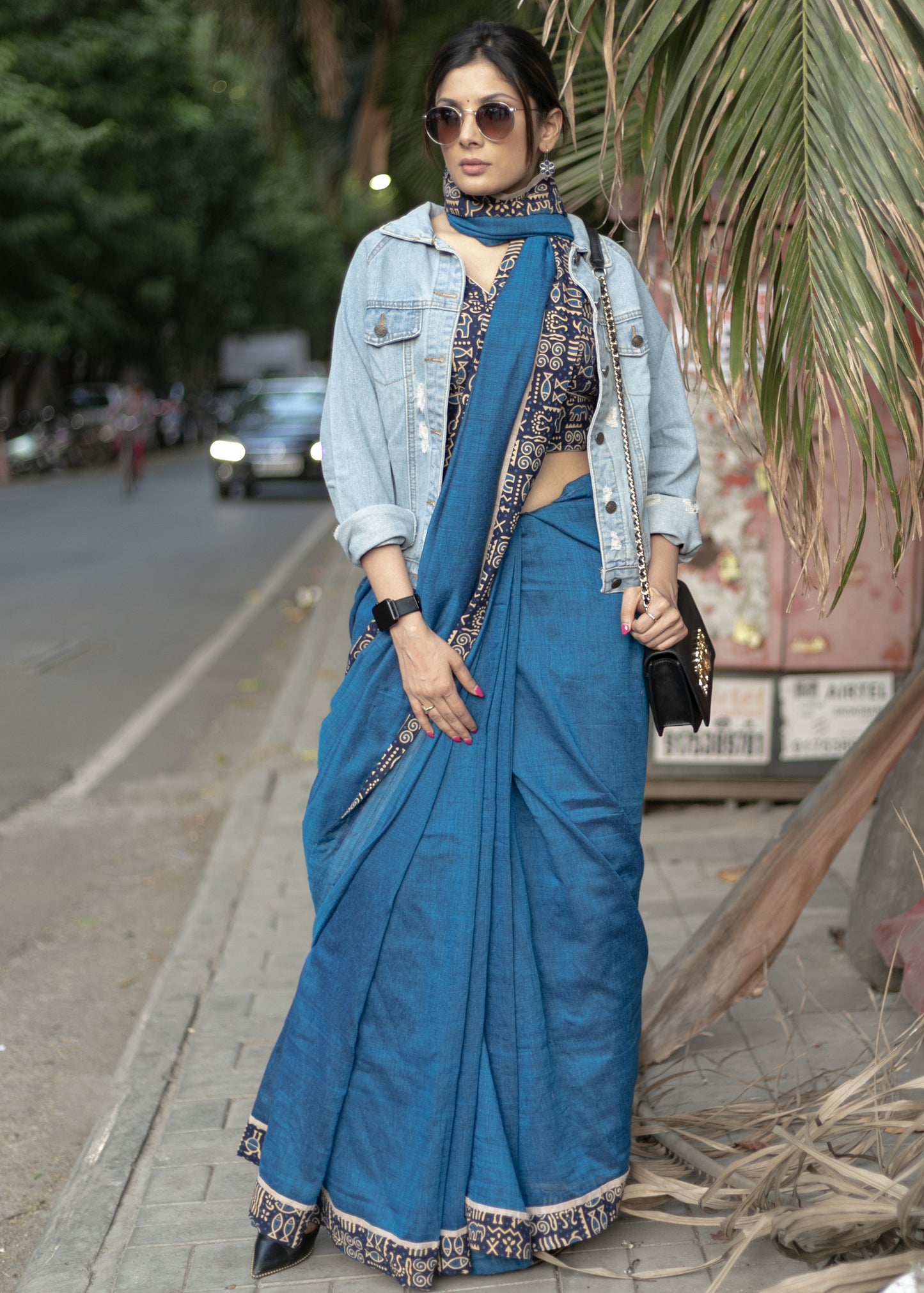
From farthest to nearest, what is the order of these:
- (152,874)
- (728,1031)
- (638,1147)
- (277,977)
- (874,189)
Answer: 1. (152,874)
2. (277,977)
3. (728,1031)
4. (638,1147)
5. (874,189)

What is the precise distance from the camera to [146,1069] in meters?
3.57

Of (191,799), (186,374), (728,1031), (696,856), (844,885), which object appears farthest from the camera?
(186,374)

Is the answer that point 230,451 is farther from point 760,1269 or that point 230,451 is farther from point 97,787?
point 760,1269

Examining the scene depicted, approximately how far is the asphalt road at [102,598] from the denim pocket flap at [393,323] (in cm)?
432

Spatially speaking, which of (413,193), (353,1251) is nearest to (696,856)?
(353,1251)

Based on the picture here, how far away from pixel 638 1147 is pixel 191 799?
391 centimetres

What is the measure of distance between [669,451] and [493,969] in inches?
37.4

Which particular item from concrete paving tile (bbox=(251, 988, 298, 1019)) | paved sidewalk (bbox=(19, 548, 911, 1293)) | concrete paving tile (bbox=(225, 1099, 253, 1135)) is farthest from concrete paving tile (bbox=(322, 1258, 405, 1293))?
concrete paving tile (bbox=(251, 988, 298, 1019))

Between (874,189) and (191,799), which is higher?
(874,189)

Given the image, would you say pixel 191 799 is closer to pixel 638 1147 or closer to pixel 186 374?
pixel 638 1147

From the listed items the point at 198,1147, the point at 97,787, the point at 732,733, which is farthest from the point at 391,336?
the point at 97,787

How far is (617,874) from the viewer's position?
95.5 inches

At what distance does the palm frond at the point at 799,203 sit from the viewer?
7.65 ft

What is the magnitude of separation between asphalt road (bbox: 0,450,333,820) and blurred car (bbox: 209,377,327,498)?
39 cm
